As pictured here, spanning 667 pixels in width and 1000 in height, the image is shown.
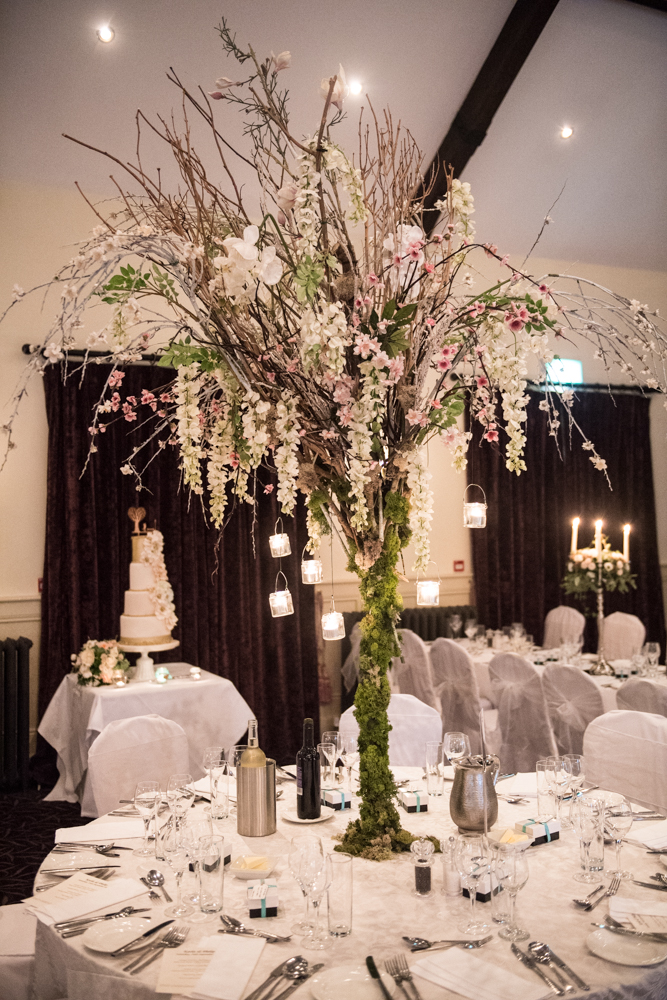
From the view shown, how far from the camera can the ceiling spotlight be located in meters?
5.24

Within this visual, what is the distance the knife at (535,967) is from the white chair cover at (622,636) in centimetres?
533

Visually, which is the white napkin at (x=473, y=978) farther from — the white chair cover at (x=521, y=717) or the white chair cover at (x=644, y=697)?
the white chair cover at (x=521, y=717)

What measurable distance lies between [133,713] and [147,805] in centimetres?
287

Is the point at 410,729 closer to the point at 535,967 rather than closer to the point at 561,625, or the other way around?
the point at 535,967

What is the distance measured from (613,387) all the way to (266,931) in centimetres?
786

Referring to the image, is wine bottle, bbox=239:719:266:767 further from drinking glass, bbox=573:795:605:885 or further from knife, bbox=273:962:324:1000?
drinking glass, bbox=573:795:605:885

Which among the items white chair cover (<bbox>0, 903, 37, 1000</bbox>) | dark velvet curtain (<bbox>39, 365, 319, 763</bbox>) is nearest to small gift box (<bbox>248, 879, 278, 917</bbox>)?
white chair cover (<bbox>0, 903, 37, 1000</bbox>)

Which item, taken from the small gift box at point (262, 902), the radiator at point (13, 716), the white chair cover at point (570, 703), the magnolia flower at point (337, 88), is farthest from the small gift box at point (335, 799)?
the radiator at point (13, 716)

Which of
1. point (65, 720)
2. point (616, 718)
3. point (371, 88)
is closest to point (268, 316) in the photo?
point (616, 718)

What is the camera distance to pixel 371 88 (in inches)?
238

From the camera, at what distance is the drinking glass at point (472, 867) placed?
179 centimetres

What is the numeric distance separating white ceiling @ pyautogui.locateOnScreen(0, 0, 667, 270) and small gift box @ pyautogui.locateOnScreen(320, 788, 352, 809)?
4.55 meters

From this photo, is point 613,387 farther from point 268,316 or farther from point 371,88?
point 268,316

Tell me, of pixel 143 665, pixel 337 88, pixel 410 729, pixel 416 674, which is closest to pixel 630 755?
pixel 410 729
